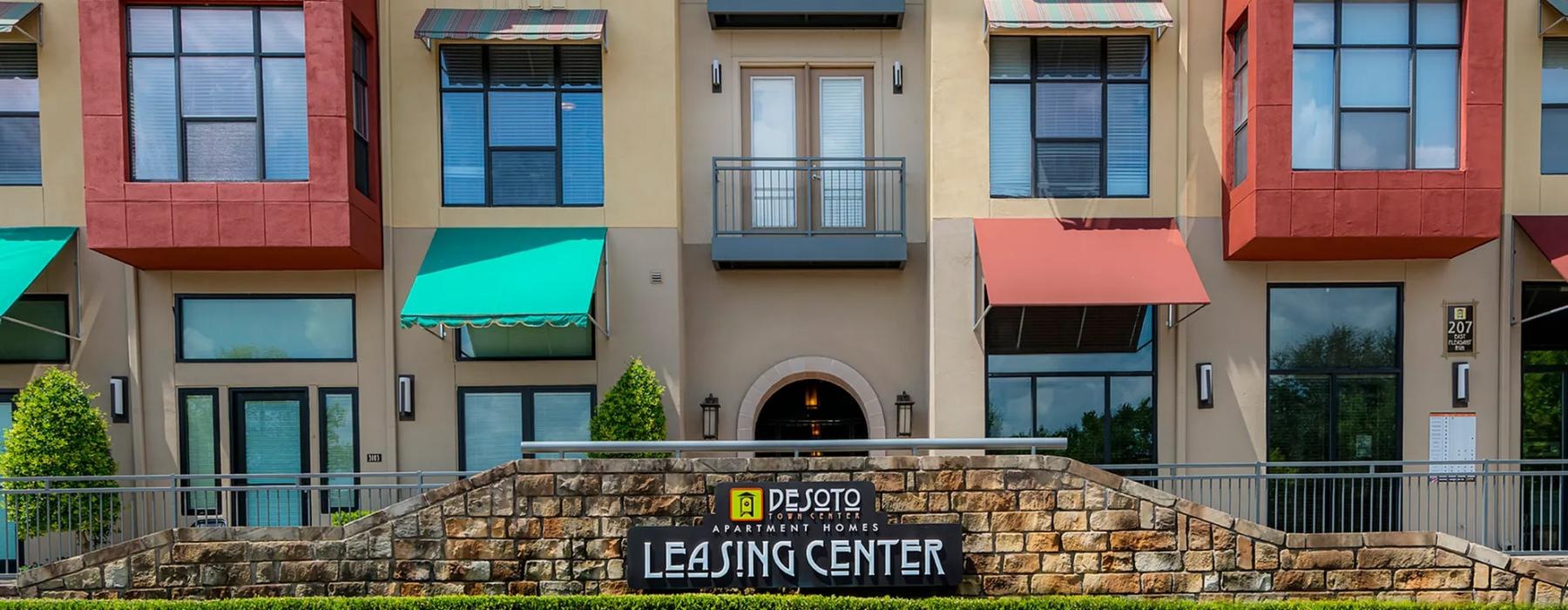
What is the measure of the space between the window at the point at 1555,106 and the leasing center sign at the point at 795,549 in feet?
34.9

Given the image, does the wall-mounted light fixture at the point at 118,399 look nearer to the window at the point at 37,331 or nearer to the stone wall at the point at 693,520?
Result: the window at the point at 37,331

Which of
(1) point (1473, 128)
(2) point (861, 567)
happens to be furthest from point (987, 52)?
(2) point (861, 567)

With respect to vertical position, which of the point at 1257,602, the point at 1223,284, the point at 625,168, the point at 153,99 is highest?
the point at 153,99

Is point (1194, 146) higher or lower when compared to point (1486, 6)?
lower

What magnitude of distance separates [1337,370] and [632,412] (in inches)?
397

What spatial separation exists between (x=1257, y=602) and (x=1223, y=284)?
4.65 m

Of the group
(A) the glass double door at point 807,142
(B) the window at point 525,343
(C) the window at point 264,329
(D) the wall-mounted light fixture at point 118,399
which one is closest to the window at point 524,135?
(B) the window at point 525,343

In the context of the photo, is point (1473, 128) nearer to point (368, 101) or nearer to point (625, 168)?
point (625, 168)

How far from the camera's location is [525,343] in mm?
12352

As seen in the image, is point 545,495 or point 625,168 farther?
point 625,168

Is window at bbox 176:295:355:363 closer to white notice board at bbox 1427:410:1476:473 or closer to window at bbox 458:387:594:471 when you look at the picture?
window at bbox 458:387:594:471

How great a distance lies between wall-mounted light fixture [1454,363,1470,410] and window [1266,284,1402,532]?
79 centimetres

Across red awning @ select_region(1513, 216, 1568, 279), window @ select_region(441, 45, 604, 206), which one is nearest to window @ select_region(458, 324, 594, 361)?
window @ select_region(441, 45, 604, 206)

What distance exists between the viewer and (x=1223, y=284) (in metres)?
12.2
